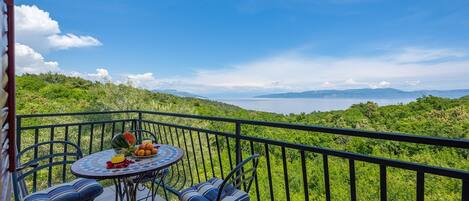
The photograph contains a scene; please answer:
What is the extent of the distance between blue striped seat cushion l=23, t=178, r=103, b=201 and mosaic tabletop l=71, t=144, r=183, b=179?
0.25m

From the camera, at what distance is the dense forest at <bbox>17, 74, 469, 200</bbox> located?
757 cm

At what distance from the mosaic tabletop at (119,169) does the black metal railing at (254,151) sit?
506mm

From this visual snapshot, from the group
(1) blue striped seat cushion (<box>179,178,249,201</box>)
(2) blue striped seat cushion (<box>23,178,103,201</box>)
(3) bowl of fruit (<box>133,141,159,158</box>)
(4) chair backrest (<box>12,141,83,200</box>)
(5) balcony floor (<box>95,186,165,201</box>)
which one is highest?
(3) bowl of fruit (<box>133,141,159,158</box>)

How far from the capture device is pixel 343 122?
11438mm

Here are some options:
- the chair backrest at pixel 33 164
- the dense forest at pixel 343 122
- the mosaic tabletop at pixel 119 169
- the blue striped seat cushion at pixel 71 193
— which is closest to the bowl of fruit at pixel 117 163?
the mosaic tabletop at pixel 119 169

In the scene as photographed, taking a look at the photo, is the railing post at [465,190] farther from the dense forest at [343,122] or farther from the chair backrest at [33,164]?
the dense forest at [343,122]

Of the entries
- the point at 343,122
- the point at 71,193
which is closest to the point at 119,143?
the point at 71,193

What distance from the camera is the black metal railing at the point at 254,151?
135 cm

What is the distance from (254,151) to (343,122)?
391 inches

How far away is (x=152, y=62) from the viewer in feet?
53.2

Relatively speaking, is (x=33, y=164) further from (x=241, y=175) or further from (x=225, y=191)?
(x=241, y=175)

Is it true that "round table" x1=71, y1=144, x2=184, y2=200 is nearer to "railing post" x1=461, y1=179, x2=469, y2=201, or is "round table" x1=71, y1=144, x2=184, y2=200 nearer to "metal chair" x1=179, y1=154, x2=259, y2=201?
"metal chair" x1=179, y1=154, x2=259, y2=201

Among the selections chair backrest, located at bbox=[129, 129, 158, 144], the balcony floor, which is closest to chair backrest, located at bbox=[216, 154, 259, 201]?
chair backrest, located at bbox=[129, 129, 158, 144]

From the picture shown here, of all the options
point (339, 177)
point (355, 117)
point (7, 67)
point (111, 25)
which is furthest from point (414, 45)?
point (7, 67)
